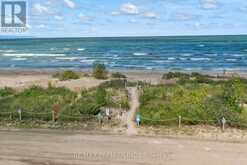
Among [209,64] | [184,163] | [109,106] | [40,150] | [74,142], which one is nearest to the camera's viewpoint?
[184,163]

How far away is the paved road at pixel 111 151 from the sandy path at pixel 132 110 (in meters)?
1.11

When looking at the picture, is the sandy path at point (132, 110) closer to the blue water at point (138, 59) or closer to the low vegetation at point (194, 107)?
the low vegetation at point (194, 107)

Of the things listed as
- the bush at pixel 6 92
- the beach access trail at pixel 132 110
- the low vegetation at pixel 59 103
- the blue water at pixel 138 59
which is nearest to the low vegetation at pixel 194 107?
the beach access trail at pixel 132 110

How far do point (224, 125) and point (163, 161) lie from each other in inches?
229

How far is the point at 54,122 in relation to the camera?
2120 centimetres

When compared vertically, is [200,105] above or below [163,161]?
above

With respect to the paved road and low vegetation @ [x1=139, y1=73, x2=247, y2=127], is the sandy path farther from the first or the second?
the paved road

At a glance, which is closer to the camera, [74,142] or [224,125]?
[74,142]

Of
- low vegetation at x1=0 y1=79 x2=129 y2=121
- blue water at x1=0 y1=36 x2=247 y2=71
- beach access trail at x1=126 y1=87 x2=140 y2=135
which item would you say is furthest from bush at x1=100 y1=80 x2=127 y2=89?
blue water at x1=0 y1=36 x2=247 y2=71

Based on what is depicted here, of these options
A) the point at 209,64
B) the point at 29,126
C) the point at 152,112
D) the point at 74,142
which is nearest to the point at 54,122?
the point at 29,126

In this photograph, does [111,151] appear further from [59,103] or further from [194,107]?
[59,103]

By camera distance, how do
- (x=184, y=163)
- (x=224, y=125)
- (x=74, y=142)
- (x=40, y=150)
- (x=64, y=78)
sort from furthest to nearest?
(x=64, y=78), (x=224, y=125), (x=74, y=142), (x=40, y=150), (x=184, y=163)

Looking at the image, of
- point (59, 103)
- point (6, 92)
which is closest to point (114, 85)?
point (59, 103)

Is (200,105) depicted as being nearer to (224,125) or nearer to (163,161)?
(224,125)
